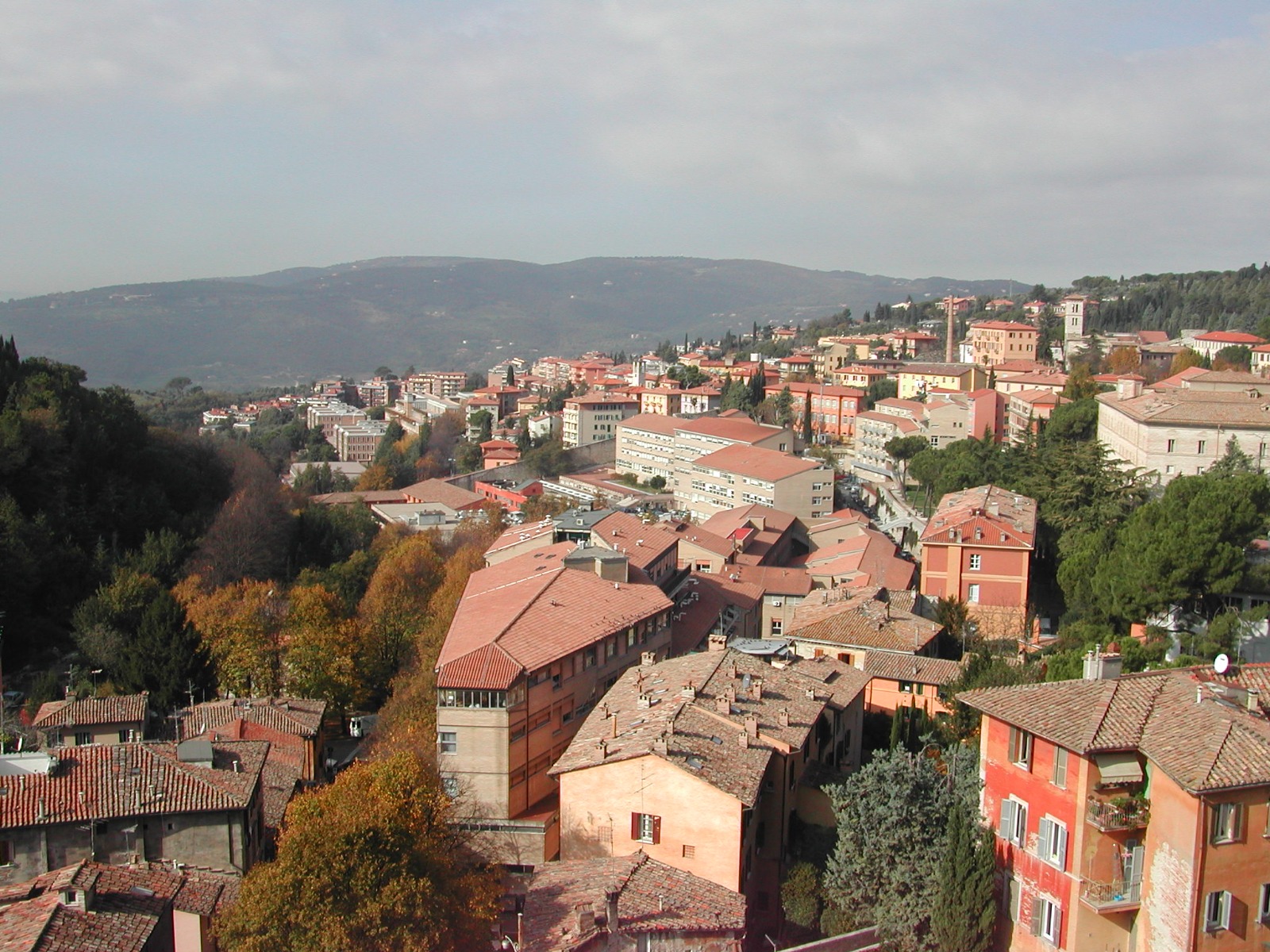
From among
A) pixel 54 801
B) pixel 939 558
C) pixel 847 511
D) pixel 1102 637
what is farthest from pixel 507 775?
pixel 847 511

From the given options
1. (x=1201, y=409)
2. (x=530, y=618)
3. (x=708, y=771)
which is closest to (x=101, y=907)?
(x=708, y=771)

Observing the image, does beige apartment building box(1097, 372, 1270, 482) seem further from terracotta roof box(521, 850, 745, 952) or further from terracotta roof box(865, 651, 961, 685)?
terracotta roof box(521, 850, 745, 952)

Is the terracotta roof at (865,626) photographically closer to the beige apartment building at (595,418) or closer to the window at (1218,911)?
the window at (1218,911)

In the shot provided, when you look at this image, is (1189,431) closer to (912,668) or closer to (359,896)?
(912,668)

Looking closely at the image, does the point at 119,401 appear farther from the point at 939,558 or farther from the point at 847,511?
the point at 939,558

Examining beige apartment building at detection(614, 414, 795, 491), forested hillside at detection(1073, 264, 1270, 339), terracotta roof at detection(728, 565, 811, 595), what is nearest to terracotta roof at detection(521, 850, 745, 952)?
terracotta roof at detection(728, 565, 811, 595)

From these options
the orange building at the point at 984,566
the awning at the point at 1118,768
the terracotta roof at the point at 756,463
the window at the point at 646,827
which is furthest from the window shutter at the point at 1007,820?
the terracotta roof at the point at 756,463
